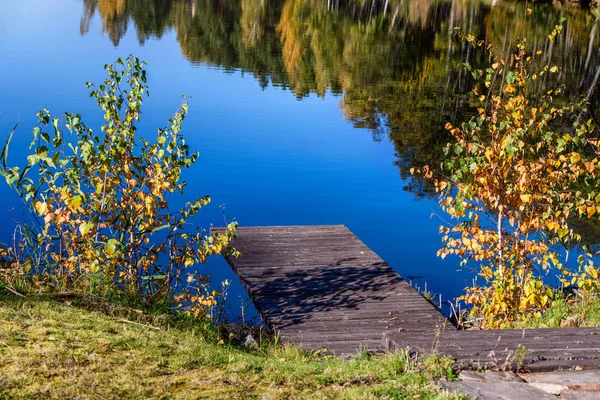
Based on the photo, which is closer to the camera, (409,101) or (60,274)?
(60,274)

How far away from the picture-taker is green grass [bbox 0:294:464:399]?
14.4 ft

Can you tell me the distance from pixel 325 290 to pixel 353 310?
2.48 feet

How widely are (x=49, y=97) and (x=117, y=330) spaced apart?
1885 cm

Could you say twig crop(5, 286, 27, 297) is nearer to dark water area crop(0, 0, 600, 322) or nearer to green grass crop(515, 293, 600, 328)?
dark water area crop(0, 0, 600, 322)

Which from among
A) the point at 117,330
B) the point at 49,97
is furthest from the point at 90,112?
the point at 117,330

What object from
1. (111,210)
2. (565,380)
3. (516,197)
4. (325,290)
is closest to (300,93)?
(325,290)

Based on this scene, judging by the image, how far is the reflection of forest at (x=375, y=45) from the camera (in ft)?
79.3

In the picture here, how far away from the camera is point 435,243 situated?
13.5 meters

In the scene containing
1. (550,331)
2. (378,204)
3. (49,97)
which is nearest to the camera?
(550,331)

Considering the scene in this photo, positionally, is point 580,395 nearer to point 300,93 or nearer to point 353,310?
point 353,310

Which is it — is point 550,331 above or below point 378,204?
above

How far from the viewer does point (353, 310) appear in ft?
28.5

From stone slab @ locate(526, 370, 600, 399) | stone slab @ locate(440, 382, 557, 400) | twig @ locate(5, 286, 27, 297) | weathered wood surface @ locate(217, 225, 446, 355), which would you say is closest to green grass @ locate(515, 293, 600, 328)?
weathered wood surface @ locate(217, 225, 446, 355)

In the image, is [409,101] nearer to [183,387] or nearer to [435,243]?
[435,243]
